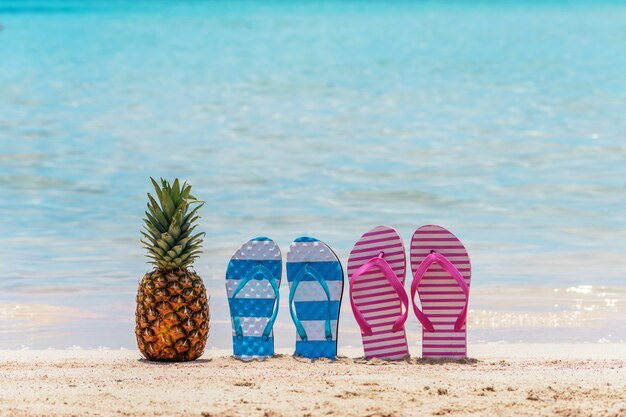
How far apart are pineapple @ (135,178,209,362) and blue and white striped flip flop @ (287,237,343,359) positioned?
0.50 meters

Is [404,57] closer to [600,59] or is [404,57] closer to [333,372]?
[600,59]

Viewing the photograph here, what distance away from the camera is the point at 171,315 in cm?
531

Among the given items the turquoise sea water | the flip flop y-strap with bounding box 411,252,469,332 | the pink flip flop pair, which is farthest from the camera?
the turquoise sea water

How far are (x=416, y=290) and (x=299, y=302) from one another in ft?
1.99

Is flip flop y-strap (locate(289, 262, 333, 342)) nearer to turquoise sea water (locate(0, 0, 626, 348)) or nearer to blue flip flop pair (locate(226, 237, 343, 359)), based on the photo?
blue flip flop pair (locate(226, 237, 343, 359))

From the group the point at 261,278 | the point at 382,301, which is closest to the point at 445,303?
the point at 382,301

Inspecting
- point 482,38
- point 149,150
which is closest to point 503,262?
point 149,150

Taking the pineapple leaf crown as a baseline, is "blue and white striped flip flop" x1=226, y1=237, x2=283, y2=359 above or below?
below

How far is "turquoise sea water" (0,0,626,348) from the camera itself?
7.61m

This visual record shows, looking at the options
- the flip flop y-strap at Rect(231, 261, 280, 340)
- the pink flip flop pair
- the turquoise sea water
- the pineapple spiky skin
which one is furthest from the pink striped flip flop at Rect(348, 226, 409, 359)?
the turquoise sea water

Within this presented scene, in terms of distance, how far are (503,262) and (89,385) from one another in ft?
15.1

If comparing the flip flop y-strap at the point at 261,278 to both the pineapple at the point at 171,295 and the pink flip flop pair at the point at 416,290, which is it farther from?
the pink flip flop pair at the point at 416,290

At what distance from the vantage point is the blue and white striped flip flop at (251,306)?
18.3 feet

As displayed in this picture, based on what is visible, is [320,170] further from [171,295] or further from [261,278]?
[171,295]
